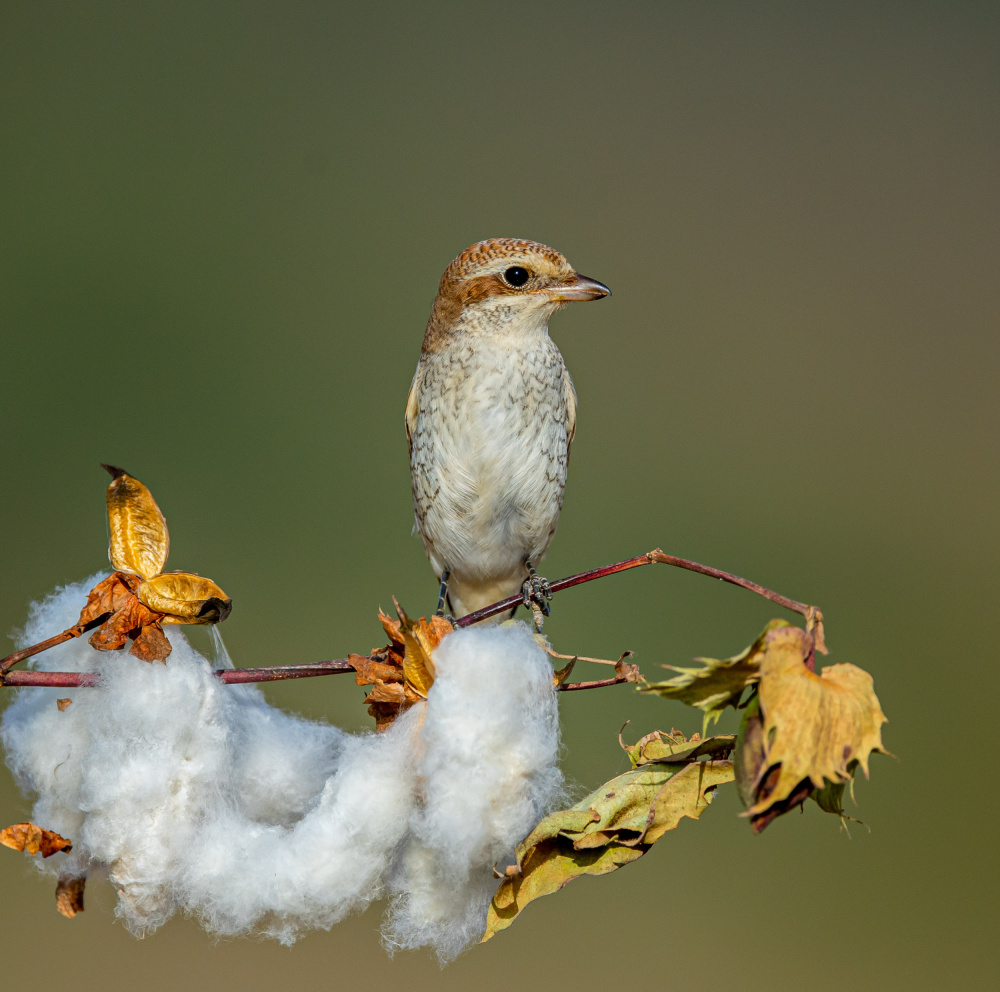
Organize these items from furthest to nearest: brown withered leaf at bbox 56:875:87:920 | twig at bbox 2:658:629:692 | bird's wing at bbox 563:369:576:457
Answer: bird's wing at bbox 563:369:576:457, brown withered leaf at bbox 56:875:87:920, twig at bbox 2:658:629:692

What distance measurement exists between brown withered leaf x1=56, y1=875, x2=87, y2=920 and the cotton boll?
37 centimetres

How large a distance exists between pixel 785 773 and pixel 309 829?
466 millimetres

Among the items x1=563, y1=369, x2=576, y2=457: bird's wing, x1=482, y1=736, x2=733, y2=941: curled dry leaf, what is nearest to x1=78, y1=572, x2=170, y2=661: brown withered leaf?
x1=482, y1=736, x2=733, y2=941: curled dry leaf

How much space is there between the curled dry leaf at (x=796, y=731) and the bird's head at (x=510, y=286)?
69cm

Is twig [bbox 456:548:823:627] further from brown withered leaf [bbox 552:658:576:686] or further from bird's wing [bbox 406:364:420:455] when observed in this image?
bird's wing [bbox 406:364:420:455]

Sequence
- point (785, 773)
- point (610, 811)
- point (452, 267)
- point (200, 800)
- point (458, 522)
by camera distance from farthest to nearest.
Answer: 1. point (458, 522)
2. point (452, 267)
3. point (200, 800)
4. point (610, 811)
5. point (785, 773)

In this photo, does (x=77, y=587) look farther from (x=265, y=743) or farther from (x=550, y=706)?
(x=550, y=706)

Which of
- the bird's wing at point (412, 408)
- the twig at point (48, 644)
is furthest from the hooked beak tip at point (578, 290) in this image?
the twig at point (48, 644)

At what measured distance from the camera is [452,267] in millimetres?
1323

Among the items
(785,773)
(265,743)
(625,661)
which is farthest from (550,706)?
(265,743)

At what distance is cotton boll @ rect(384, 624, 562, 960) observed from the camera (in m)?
0.83

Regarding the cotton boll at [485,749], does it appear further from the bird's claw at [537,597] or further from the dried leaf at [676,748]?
the bird's claw at [537,597]

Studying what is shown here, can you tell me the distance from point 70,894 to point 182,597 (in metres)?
0.35

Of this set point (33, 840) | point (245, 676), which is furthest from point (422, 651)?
point (33, 840)
